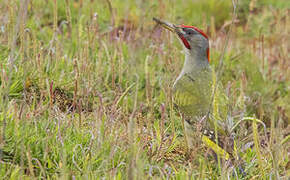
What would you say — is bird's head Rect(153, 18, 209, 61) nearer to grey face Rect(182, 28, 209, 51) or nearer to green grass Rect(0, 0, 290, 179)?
grey face Rect(182, 28, 209, 51)

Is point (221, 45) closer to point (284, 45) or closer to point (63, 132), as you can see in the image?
point (284, 45)

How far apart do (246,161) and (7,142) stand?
1651 mm

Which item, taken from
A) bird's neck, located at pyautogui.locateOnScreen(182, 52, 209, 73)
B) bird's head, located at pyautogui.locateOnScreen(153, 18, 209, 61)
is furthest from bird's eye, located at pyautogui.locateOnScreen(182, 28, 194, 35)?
bird's neck, located at pyautogui.locateOnScreen(182, 52, 209, 73)

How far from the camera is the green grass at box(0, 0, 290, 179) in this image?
290 cm

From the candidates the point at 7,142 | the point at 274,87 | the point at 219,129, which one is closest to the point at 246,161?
the point at 219,129

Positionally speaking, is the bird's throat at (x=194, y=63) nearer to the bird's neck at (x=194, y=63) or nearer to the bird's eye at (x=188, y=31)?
the bird's neck at (x=194, y=63)

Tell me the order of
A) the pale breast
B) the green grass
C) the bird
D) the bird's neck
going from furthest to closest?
the bird's neck < the pale breast < the bird < the green grass

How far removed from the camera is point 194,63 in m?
4.39

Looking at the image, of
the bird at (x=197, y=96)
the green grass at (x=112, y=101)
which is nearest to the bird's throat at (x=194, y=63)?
the bird at (x=197, y=96)

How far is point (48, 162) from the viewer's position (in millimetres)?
3018

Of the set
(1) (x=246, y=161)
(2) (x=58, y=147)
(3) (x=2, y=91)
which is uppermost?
(3) (x=2, y=91)

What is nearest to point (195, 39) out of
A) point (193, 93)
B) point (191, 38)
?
point (191, 38)

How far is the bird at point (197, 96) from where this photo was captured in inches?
134

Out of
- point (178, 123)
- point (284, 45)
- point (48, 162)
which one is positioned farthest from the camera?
point (284, 45)
